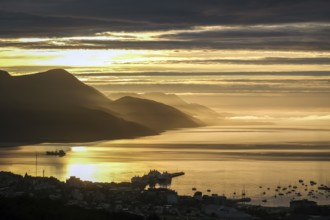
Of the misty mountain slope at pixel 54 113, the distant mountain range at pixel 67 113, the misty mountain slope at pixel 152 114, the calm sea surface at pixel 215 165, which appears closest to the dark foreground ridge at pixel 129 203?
the calm sea surface at pixel 215 165

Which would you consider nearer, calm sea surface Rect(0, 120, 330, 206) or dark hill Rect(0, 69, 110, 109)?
calm sea surface Rect(0, 120, 330, 206)

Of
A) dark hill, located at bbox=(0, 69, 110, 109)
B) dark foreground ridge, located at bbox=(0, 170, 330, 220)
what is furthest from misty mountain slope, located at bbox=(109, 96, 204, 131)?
dark foreground ridge, located at bbox=(0, 170, 330, 220)

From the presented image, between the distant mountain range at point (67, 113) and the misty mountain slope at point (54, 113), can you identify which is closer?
the misty mountain slope at point (54, 113)

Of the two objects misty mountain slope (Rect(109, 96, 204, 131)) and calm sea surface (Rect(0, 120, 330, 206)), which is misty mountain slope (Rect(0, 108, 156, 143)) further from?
calm sea surface (Rect(0, 120, 330, 206))

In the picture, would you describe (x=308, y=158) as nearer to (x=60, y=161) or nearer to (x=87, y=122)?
(x=60, y=161)

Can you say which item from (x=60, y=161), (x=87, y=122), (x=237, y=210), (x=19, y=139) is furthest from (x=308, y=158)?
(x=87, y=122)

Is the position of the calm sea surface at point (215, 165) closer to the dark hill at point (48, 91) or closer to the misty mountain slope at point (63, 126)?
the misty mountain slope at point (63, 126)

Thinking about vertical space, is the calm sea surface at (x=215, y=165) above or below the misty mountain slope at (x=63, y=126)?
below
